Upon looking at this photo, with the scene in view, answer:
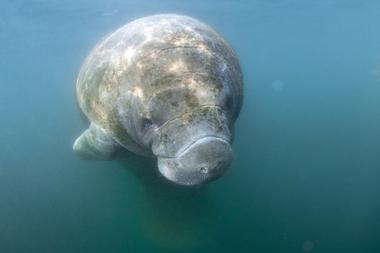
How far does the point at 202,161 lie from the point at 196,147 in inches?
5.2

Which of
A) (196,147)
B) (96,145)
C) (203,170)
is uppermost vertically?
(96,145)

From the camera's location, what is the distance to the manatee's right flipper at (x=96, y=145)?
191 inches

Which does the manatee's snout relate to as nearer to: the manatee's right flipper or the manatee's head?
the manatee's head

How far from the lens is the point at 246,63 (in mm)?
82062

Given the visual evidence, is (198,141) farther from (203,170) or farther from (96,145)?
(96,145)

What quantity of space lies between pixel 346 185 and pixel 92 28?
2894 cm

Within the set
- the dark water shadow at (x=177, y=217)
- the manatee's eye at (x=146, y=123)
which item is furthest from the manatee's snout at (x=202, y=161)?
the dark water shadow at (x=177, y=217)

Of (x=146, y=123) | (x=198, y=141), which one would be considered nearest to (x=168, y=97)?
(x=146, y=123)

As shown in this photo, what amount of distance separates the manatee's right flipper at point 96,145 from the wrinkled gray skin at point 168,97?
0.01 metres

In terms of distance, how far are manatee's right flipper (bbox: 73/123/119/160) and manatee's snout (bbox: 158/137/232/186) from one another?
165 cm

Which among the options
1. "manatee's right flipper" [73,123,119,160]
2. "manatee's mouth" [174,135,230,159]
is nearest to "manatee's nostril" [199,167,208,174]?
"manatee's mouth" [174,135,230,159]

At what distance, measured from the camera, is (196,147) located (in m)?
3.32

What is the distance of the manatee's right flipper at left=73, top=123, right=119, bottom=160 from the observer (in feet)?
16.0

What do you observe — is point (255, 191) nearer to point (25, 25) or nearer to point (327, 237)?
point (327, 237)
